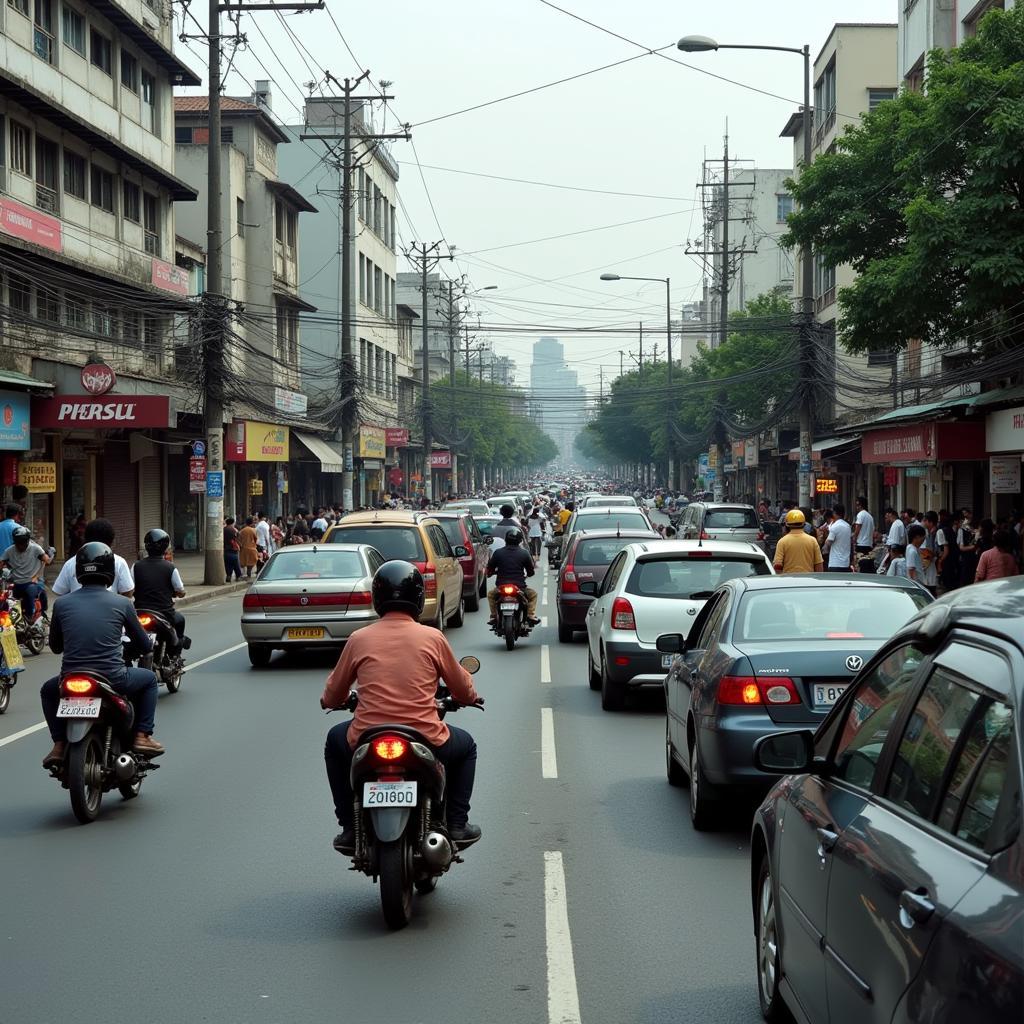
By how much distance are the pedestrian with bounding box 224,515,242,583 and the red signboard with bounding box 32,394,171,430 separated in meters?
4.47

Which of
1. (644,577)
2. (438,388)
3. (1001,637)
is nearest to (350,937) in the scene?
(1001,637)

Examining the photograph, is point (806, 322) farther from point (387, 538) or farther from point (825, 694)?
point (825, 694)

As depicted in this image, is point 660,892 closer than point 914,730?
No

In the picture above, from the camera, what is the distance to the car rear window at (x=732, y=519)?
101 ft

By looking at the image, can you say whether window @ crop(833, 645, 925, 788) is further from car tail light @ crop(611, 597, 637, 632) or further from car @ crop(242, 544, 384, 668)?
car @ crop(242, 544, 384, 668)

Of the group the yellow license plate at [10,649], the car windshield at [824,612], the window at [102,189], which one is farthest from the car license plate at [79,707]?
the window at [102,189]

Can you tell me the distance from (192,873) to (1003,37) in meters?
20.5

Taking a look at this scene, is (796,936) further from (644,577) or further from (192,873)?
(644,577)

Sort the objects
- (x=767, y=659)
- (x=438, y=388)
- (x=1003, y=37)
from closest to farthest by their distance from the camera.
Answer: (x=767, y=659) → (x=1003, y=37) → (x=438, y=388)

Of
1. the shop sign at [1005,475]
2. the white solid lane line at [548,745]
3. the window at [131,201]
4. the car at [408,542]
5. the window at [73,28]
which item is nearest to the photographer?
the white solid lane line at [548,745]

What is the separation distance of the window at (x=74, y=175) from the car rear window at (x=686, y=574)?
2487cm

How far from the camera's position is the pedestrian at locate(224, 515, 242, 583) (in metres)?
35.4

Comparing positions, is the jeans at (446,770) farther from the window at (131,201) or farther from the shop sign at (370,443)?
the shop sign at (370,443)

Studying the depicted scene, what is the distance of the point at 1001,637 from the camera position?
124 inches
